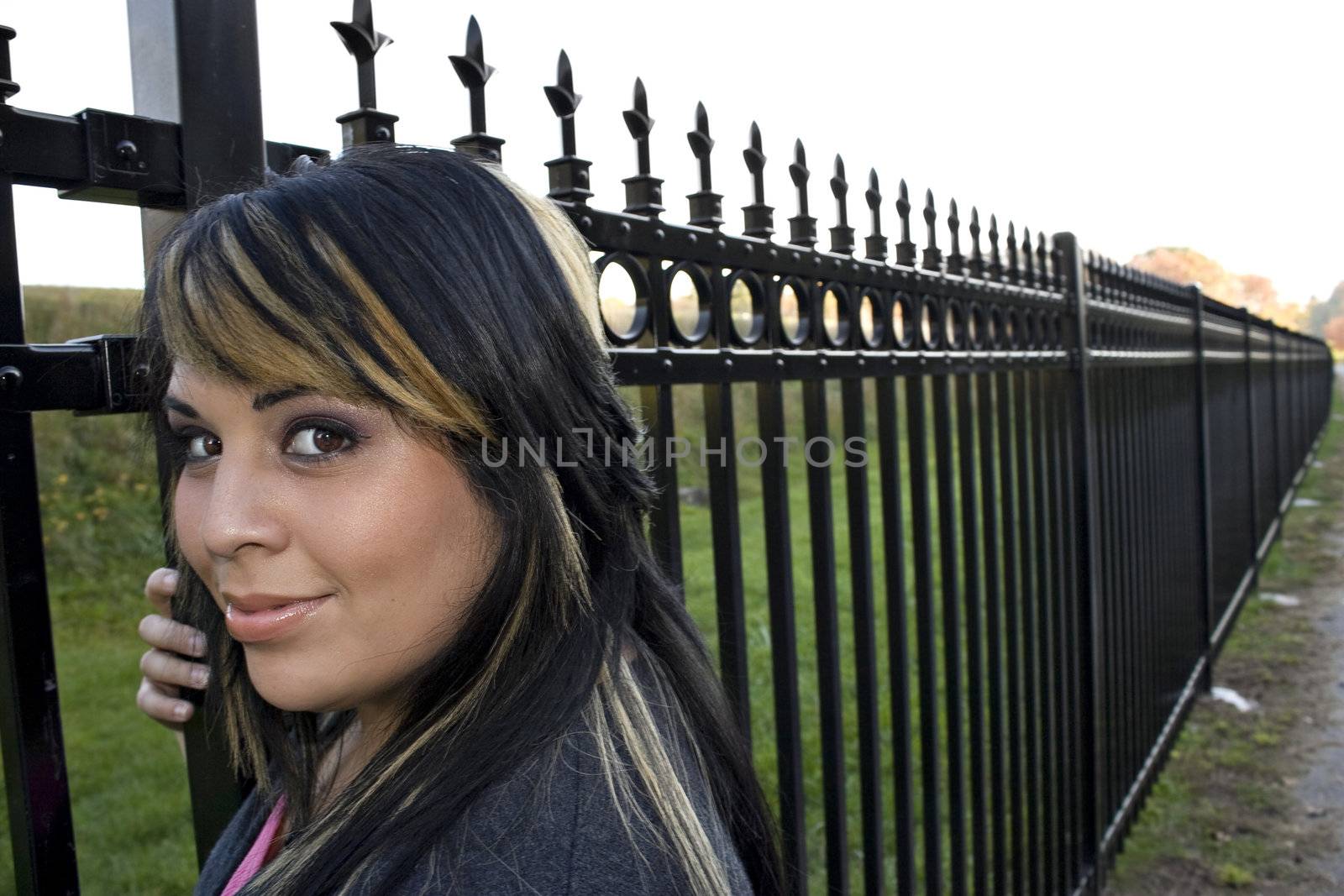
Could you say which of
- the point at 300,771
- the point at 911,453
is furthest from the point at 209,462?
the point at 911,453

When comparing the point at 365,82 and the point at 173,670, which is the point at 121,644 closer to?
the point at 173,670

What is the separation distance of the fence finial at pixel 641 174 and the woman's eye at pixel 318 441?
0.69 m

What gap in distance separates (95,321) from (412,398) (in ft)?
22.5

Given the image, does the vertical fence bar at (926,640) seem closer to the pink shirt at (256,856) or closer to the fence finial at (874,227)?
the fence finial at (874,227)

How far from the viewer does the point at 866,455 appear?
2.04 metres

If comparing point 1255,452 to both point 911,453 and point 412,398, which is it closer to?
point 911,453

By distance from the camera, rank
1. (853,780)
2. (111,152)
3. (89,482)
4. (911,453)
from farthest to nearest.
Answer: (89,482), (853,780), (911,453), (111,152)

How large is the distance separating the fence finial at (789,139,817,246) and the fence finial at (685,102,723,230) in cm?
27

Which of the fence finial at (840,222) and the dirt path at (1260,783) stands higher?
the fence finial at (840,222)

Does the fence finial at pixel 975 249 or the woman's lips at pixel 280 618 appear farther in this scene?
the fence finial at pixel 975 249

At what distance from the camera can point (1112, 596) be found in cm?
374

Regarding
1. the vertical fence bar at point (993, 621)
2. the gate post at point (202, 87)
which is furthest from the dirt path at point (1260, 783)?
the gate post at point (202, 87)

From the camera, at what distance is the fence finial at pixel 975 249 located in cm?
267

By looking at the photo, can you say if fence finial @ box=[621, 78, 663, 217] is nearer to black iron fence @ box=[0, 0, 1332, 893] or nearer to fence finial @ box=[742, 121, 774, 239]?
black iron fence @ box=[0, 0, 1332, 893]
